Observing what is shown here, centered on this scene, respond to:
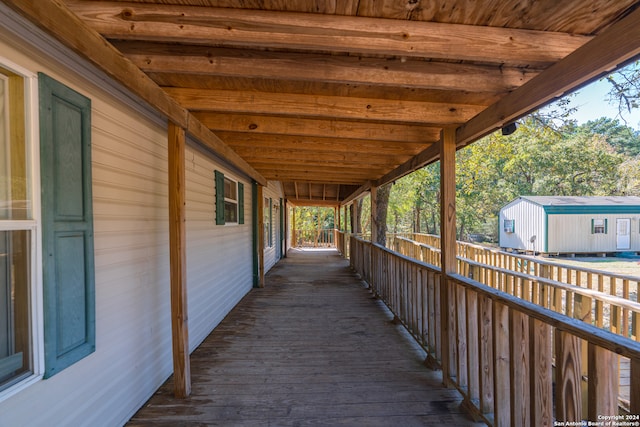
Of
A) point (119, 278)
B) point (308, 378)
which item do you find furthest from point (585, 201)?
point (119, 278)

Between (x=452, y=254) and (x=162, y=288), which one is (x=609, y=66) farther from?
(x=162, y=288)

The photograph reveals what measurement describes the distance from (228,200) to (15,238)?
11.7ft

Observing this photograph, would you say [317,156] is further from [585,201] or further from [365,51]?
[585,201]

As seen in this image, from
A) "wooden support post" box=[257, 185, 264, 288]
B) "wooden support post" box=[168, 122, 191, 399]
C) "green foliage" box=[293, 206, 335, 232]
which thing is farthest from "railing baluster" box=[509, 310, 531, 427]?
"green foliage" box=[293, 206, 335, 232]

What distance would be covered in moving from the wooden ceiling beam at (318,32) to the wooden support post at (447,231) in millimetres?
1004

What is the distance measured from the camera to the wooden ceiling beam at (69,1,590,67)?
5.08 feet

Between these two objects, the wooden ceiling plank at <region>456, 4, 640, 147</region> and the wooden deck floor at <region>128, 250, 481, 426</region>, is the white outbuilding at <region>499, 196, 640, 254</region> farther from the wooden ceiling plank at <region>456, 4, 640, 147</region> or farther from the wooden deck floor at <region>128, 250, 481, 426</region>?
the wooden ceiling plank at <region>456, 4, 640, 147</region>

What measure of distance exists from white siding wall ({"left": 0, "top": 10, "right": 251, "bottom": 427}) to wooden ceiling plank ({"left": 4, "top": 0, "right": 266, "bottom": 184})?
0.70 ft

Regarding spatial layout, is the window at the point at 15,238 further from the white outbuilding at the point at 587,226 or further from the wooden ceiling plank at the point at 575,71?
the white outbuilding at the point at 587,226

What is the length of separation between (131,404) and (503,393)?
259cm

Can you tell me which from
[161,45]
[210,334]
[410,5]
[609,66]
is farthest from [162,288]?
[609,66]

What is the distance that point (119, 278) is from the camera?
200cm

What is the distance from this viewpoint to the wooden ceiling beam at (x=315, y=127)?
305cm

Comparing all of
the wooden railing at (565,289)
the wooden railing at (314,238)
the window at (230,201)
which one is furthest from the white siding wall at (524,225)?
the window at (230,201)
